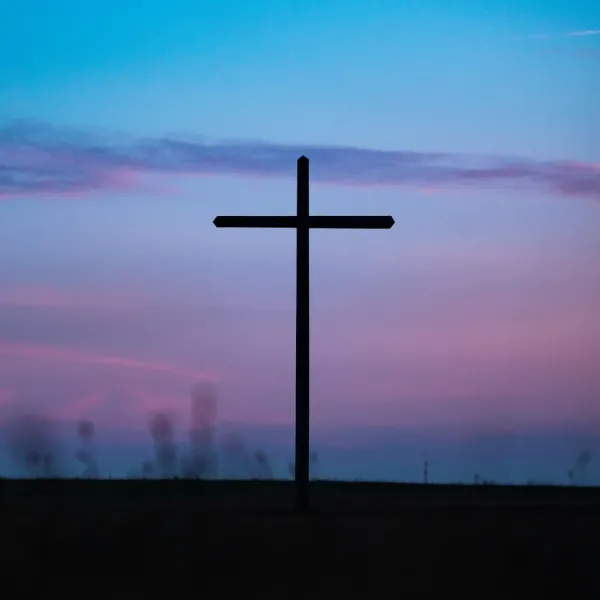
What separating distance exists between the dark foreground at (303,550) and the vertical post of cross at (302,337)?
3.42ft

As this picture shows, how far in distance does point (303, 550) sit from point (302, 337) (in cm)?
564

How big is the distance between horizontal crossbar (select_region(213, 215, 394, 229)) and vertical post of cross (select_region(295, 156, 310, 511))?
15cm

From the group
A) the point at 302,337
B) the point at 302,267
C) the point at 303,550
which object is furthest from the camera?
the point at 302,267

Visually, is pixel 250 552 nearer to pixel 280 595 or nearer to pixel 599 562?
pixel 280 595

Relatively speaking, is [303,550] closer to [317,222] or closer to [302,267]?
[302,267]

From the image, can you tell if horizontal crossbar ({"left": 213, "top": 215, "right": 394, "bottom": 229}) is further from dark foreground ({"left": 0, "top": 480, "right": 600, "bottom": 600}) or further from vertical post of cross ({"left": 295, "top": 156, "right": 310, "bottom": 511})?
dark foreground ({"left": 0, "top": 480, "right": 600, "bottom": 600})

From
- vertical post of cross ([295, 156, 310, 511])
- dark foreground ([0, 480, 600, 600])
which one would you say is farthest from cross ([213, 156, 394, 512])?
dark foreground ([0, 480, 600, 600])

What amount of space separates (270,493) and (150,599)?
37.1 ft

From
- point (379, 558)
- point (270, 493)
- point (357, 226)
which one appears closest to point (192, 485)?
point (270, 493)

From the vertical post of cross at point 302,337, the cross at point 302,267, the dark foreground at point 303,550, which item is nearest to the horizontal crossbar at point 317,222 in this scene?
the cross at point 302,267

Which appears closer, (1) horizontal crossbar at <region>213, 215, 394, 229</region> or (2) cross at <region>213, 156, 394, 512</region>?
(2) cross at <region>213, 156, 394, 512</region>

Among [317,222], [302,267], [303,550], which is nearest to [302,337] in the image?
[302,267]

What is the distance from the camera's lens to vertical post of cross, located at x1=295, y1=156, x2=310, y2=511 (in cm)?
1988

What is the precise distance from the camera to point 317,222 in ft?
67.2
